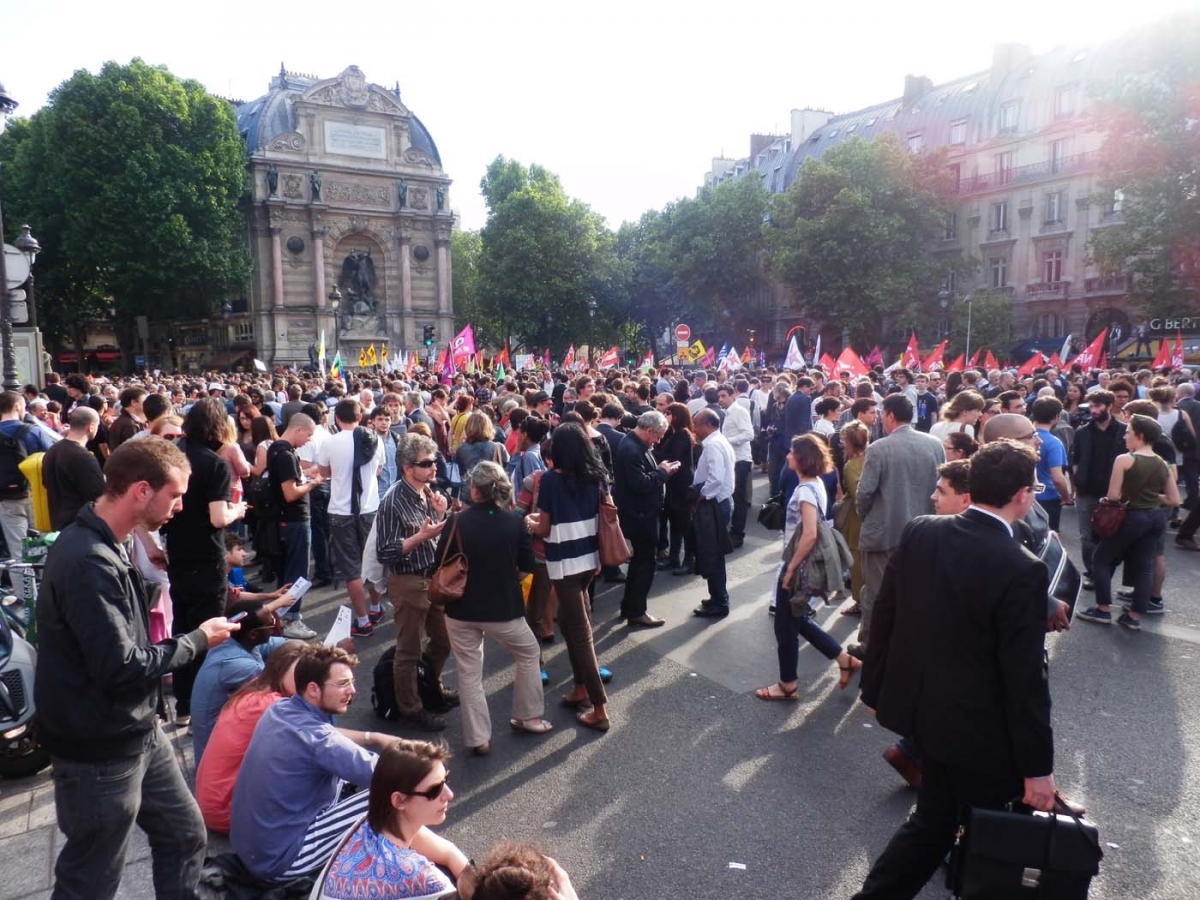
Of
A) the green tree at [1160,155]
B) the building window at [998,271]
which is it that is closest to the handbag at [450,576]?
the green tree at [1160,155]

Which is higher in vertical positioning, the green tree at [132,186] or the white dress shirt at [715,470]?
the green tree at [132,186]

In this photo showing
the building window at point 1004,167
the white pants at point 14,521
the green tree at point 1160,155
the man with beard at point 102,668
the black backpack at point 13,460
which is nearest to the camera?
the man with beard at point 102,668

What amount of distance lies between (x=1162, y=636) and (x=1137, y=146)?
24674 mm

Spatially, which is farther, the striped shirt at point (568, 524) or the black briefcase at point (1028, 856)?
the striped shirt at point (568, 524)

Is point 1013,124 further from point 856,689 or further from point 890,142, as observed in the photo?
point 856,689

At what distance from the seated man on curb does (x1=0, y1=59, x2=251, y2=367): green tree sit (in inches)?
1593

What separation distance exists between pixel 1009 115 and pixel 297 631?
45.9 m

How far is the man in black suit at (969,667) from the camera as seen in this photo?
2938mm

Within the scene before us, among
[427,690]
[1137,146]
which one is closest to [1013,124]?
[1137,146]

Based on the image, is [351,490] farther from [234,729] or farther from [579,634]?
[234,729]

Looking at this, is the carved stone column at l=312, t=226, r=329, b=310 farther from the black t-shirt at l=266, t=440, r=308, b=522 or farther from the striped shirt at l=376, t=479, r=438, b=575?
the striped shirt at l=376, t=479, r=438, b=575

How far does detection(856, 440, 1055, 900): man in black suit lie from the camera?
2.94 metres

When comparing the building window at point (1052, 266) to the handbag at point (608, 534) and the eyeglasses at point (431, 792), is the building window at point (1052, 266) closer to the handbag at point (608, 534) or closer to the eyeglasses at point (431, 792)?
the handbag at point (608, 534)

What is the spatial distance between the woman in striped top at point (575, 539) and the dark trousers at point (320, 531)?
3.93 metres
